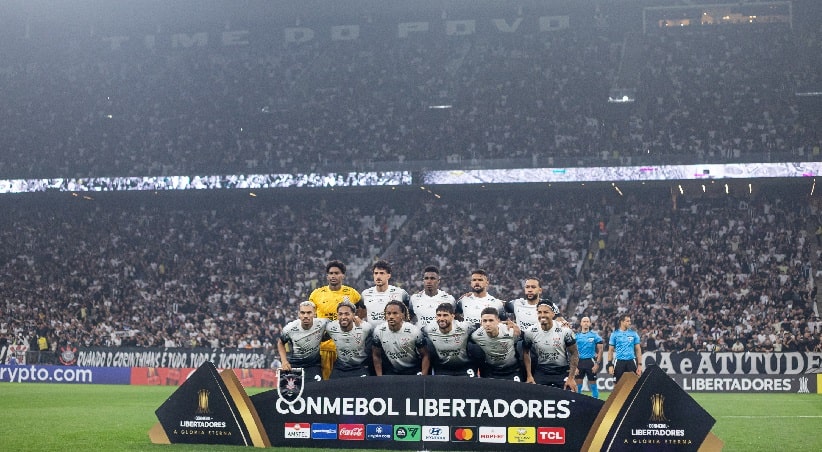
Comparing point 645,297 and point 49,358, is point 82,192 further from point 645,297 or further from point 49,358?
point 645,297

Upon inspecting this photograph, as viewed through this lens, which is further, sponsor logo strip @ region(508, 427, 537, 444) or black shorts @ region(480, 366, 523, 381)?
black shorts @ region(480, 366, 523, 381)

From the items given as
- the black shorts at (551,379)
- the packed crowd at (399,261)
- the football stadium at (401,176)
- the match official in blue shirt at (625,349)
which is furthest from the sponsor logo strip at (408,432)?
the packed crowd at (399,261)

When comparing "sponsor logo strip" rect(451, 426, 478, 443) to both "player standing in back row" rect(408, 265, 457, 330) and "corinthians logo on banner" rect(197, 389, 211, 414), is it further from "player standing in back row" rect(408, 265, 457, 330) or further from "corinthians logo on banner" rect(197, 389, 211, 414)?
"corinthians logo on banner" rect(197, 389, 211, 414)

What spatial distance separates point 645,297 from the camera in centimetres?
3781

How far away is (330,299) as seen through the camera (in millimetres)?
14258

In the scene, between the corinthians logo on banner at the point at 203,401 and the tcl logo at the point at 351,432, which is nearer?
the tcl logo at the point at 351,432

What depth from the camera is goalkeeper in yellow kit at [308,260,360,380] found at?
14.0 metres

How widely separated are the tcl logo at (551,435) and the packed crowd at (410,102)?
29.3 meters

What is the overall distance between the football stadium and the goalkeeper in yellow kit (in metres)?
12.9

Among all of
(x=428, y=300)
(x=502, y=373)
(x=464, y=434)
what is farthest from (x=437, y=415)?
(x=428, y=300)

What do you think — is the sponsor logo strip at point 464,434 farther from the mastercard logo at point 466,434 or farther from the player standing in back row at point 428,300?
the player standing in back row at point 428,300

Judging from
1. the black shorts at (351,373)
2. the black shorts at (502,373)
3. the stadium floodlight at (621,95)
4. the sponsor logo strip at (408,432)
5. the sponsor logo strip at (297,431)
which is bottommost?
the sponsor logo strip at (408,432)

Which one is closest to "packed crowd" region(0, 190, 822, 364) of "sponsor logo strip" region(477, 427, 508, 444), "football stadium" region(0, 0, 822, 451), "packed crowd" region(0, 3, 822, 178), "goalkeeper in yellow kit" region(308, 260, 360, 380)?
"football stadium" region(0, 0, 822, 451)

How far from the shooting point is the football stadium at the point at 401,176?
3675 centimetres
